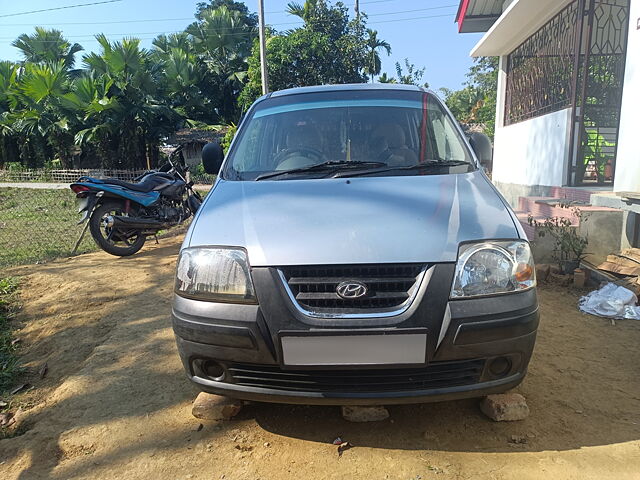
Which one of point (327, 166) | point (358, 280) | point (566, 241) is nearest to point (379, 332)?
point (358, 280)

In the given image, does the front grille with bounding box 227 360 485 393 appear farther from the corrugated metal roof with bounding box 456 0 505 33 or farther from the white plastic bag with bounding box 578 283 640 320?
the corrugated metal roof with bounding box 456 0 505 33

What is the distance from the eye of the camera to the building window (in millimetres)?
7270

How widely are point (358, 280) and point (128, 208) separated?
5133 mm

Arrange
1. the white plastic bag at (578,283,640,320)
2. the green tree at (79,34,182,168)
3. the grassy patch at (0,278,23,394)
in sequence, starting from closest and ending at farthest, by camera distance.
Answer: the grassy patch at (0,278,23,394)
the white plastic bag at (578,283,640,320)
the green tree at (79,34,182,168)

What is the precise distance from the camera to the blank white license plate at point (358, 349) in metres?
1.83

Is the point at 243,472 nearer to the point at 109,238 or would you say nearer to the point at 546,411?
the point at 546,411

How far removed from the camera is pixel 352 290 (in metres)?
1.86

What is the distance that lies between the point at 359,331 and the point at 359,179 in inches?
39.3

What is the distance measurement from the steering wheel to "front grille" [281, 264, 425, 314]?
1.17 meters

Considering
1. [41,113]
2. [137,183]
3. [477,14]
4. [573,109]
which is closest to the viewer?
[137,183]

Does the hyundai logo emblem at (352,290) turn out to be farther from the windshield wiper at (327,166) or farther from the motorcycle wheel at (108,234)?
the motorcycle wheel at (108,234)

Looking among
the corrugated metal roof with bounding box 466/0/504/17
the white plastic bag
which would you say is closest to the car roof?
the white plastic bag

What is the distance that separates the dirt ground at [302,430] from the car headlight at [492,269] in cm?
75

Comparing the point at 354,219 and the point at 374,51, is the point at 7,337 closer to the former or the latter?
the point at 354,219
